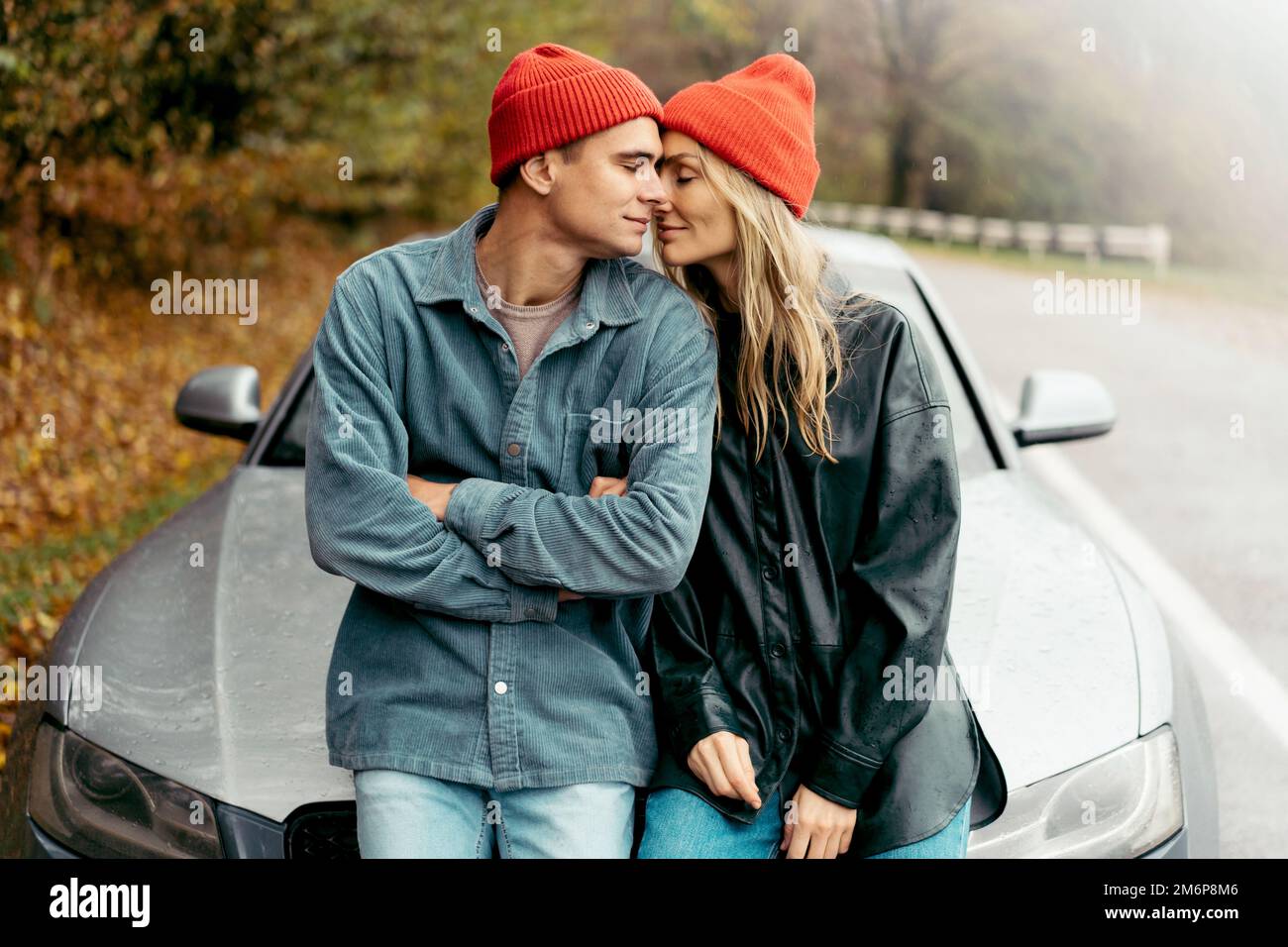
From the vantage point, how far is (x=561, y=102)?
7.64 feet

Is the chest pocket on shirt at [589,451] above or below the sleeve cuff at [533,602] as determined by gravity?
above

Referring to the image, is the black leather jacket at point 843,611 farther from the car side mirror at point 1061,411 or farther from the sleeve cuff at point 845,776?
the car side mirror at point 1061,411

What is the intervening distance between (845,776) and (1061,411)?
1.95 m

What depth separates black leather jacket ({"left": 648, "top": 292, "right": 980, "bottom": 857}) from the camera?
226 cm

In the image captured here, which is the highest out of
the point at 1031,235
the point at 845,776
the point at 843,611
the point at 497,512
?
the point at 1031,235

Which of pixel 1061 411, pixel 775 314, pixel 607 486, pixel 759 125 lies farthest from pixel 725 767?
pixel 1061 411

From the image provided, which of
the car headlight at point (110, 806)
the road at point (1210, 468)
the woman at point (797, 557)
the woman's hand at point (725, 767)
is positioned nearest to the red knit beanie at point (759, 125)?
the woman at point (797, 557)

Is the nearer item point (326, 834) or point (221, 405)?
point (326, 834)

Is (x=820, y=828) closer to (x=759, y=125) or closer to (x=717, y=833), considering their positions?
(x=717, y=833)

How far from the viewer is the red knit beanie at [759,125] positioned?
7.78 feet

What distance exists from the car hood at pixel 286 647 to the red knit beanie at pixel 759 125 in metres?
0.99

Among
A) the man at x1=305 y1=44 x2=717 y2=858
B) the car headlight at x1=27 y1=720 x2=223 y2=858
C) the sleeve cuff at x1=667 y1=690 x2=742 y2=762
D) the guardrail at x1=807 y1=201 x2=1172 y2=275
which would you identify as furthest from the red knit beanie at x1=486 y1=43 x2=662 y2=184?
the guardrail at x1=807 y1=201 x2=1172 y2=275

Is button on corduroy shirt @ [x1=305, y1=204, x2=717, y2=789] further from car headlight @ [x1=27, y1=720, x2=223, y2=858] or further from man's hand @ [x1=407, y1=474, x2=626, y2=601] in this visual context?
car headlight @ [x1=27, y1=720, x2=223, y2=858]
